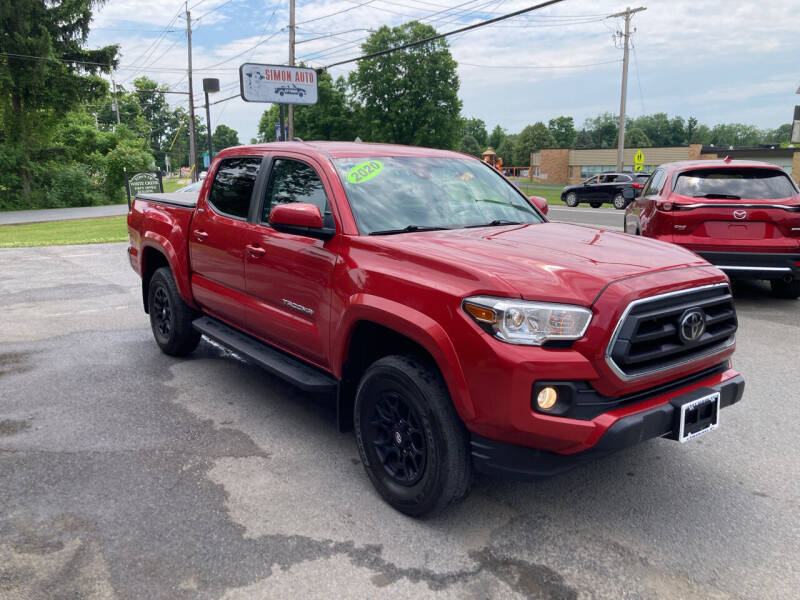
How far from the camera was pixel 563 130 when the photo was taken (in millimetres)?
134250

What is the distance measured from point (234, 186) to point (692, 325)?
3305mm

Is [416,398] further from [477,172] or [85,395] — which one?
[85,395]

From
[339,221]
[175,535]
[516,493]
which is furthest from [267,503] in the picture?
[339,221]

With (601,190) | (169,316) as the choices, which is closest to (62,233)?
(169,316)

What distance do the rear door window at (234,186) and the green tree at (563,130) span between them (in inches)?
5229

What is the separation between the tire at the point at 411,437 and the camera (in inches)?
111

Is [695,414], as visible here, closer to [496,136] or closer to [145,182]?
[145,182]

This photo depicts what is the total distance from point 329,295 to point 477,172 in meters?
1.57

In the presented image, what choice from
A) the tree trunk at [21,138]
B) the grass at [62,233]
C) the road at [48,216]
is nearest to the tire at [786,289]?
the grass at [62,233]

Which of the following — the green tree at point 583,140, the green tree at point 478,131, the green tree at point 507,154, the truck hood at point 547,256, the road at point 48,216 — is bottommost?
the road at point 48,216

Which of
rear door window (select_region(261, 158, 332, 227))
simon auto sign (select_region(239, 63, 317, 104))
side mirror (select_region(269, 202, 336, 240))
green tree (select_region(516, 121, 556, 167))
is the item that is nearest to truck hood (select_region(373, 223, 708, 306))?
side mirror (select_region(269, 202, 336, 240))

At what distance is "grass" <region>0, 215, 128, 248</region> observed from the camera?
50.5 feet

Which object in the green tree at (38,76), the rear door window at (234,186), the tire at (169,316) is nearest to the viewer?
the rear door window at (234,186)

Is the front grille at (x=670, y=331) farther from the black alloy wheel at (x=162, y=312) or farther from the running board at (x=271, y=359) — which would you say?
the black alloy wheel at (x=162, y=312)
